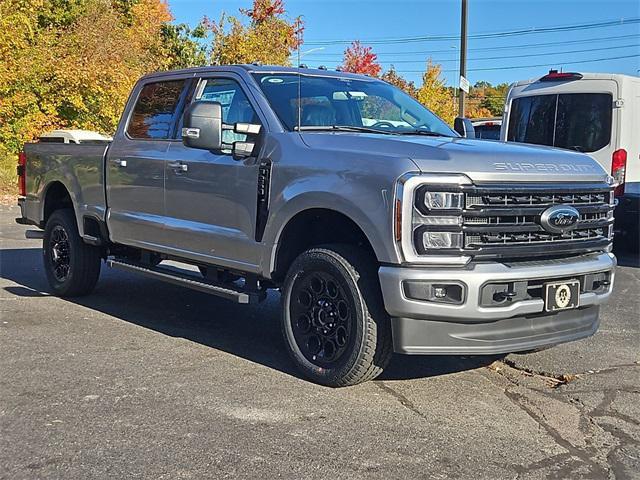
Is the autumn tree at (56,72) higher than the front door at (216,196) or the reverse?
higher

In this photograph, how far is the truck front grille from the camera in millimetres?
4145

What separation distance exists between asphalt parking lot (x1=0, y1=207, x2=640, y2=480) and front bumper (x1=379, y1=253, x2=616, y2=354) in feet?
1.28

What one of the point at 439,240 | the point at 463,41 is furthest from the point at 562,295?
the point at 463,41

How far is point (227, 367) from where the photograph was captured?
199 inches

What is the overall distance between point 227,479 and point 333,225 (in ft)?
6.68

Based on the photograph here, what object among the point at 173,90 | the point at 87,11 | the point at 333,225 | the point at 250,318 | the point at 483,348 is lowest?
the point at 250,318

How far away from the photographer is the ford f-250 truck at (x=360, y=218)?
4.12 meters

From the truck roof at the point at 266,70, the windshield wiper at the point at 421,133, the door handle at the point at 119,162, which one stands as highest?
the truck roof at the point at 266,70

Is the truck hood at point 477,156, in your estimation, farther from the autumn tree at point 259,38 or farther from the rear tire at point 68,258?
the autumn tree at point 259,38

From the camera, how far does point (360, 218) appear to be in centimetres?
434

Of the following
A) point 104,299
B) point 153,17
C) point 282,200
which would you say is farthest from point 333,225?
point 153,17

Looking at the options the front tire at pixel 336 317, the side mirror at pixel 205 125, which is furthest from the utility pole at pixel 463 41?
the front tire at pixel 336 317

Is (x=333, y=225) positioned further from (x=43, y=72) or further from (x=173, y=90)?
(x=43, y=72)

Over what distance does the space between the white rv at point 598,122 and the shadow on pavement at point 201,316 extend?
525 cm
